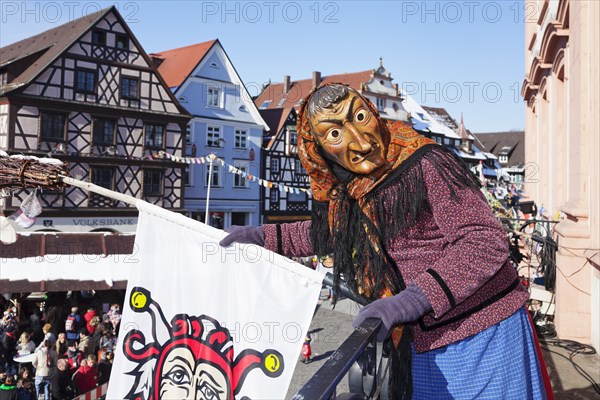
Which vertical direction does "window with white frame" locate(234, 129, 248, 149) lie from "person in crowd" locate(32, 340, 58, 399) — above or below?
above

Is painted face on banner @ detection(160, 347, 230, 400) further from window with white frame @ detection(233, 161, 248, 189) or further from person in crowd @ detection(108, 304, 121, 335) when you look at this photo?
window with white frame @ detection(233, 161, 248, 189)

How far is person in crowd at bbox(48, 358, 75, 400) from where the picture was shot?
383 inches

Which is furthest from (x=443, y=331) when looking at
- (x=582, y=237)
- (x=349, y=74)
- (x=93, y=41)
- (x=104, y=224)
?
(x=349, y=74)

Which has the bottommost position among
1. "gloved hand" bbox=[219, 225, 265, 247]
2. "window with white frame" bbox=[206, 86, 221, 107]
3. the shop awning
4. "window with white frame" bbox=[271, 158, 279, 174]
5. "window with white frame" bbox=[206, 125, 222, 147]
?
the shop awning

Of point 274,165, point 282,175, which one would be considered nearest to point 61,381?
point 274,165

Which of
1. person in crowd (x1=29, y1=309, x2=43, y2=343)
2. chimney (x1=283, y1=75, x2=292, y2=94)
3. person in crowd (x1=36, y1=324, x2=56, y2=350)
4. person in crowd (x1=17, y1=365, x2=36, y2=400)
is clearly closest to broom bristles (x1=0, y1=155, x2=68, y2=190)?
person in crowd (x1=17, y1=365, x2=36, y2=400)

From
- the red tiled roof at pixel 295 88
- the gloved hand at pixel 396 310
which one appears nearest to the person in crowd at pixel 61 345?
the gloved hand at pixel 396 310

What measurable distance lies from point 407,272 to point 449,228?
281mm

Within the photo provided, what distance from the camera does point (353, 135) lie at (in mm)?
2023

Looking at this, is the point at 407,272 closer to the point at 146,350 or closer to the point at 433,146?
the point at 433,146

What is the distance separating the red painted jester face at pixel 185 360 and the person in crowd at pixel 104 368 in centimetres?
811

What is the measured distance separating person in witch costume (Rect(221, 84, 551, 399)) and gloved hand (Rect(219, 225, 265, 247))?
23.7 inches

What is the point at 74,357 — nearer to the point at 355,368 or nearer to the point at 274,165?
the point at 355,368

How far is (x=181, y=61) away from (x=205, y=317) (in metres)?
31.4
